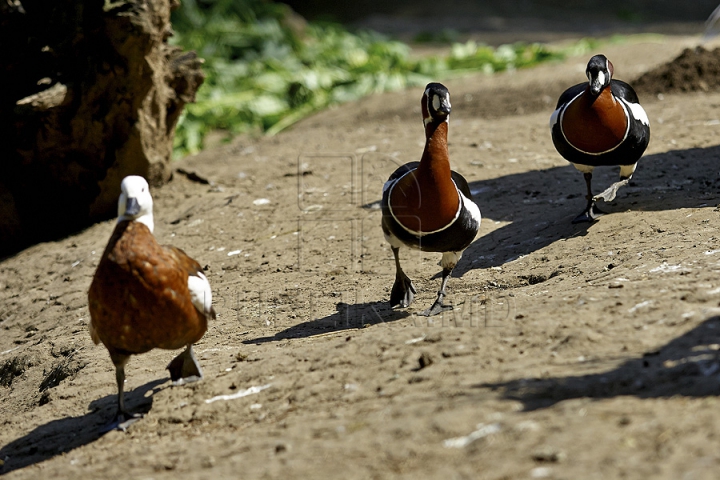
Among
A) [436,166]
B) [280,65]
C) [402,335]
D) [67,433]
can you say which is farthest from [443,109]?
[280,65]

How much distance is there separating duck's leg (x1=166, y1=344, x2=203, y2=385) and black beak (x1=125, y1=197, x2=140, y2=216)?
89 cm

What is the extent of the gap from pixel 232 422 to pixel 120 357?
757mm

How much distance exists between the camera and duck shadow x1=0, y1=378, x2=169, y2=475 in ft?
14.4

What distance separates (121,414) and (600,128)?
13.6 ft

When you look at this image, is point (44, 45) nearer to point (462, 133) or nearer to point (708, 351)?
point (462, 133)

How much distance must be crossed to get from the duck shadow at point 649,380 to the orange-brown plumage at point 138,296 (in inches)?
66.3

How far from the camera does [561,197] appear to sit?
739cm

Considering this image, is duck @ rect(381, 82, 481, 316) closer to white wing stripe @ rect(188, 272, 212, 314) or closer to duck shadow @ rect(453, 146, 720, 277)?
duck shadow @ rect(453, 146, 720, 277)

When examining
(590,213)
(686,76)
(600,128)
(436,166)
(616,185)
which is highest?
(686,76)

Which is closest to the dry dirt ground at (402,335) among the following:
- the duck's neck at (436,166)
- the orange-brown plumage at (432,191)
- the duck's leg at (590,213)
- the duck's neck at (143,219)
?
the duck's leg at (590,213)

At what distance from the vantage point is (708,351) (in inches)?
138

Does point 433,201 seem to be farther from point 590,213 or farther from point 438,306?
point 590,213

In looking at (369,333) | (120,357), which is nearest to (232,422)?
(120,357)

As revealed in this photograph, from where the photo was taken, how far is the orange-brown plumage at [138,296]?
4148 millimetres
